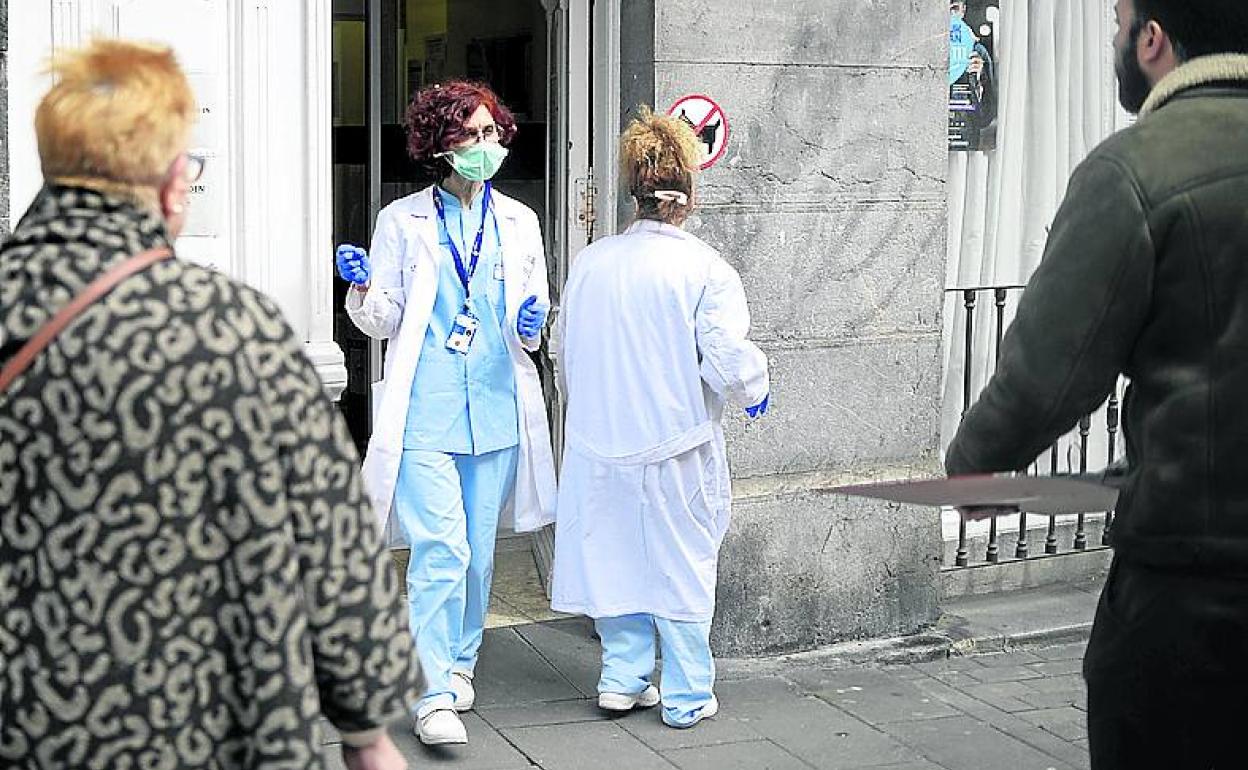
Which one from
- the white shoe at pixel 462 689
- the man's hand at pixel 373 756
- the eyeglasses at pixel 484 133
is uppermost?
the eyeglasses at pixel 484 133

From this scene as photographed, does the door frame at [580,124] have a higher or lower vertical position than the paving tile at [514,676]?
higher

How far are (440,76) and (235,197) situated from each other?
3.49 m

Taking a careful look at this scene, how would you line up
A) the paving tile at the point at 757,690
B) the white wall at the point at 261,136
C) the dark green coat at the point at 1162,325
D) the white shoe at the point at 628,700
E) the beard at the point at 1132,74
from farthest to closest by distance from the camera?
the paving tile at the point at 757,690
the white shoe at the point at 628,700
the white wall at the point at 261,136
the beard at the point at 1132,74
the dark green coat at the point at 1162,325

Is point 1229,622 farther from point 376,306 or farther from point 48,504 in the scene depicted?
point 376,306

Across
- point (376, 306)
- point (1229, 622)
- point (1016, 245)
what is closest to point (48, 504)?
point (1229, 622)

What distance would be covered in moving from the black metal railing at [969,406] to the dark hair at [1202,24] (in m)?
4.75

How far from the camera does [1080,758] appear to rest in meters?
6.43

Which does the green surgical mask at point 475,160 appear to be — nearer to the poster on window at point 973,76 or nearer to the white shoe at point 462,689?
the white shoe at point 462,689

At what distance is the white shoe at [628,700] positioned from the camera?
667 cm

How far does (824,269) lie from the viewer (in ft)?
24.6

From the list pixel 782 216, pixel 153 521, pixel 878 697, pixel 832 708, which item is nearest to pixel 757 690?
pixel 832 708

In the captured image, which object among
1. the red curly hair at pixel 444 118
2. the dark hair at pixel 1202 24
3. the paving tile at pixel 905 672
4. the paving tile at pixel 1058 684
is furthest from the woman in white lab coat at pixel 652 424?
the dark hair at pixel 1202 24

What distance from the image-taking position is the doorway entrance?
898cm

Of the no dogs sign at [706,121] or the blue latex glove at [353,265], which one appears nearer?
the blue latex glove at [353,265]
